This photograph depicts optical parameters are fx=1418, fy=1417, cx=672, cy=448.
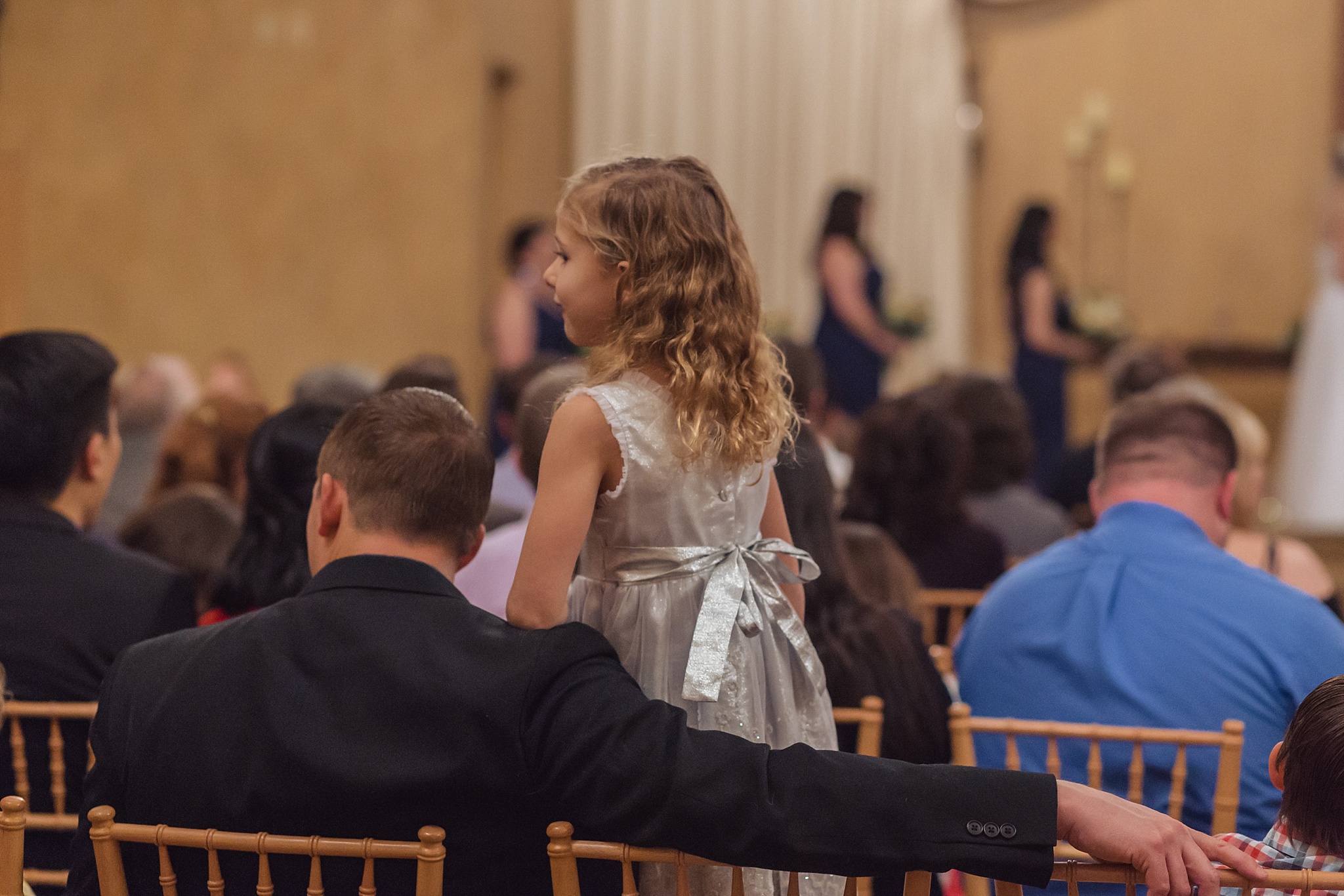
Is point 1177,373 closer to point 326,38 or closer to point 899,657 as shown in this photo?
point 899,657

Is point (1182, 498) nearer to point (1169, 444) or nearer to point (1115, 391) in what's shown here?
point (1169, 444)

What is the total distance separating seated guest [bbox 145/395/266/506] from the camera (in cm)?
406

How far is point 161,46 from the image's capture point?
26.1 feet

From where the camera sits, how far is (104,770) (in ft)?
5.02

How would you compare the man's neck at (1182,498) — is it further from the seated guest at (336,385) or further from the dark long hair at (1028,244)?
the dark long hair at (1028,244)

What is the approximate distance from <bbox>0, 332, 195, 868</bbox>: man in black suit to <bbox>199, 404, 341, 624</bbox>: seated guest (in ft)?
0.51

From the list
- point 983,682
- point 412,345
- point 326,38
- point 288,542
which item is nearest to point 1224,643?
point 983,682

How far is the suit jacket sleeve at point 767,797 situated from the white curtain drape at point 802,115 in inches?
319

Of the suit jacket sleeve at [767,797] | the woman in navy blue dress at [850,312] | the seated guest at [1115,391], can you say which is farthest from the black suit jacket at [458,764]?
the woman in navy blue dress at [850,312]

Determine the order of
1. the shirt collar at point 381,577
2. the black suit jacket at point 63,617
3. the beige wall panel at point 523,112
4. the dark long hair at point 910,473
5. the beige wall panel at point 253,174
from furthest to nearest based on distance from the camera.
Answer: the beige wall panel at point 523,112
the beige wall panel at point 253,174
the dark long hair at point 910,473
the black suit jacket at point 63,617
the shirt collar at point 381,577

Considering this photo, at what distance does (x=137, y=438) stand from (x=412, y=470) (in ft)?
11.8

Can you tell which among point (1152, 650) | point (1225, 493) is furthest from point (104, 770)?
point (1225, 493)

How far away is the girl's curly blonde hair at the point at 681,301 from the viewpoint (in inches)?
69.4

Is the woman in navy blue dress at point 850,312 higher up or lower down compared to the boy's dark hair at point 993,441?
higher up
